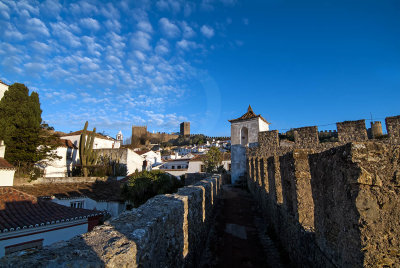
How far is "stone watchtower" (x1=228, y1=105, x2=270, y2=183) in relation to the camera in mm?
24266

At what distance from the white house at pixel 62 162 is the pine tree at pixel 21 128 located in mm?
2761

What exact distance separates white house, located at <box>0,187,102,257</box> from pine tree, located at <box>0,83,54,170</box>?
19178 mm

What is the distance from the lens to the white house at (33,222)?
8211mm

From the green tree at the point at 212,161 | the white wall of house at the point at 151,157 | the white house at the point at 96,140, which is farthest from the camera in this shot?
the white wall of house at the point at 151,157

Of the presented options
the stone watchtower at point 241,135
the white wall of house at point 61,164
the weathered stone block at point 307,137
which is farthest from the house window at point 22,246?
the white wall of house at point 61,164

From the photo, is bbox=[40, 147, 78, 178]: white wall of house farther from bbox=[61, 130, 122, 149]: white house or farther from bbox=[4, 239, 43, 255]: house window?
bbox=[4, 239, 43, 255]: house window

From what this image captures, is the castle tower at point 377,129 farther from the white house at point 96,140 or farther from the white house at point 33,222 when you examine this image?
the white house at point 96,140

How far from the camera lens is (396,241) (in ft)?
6.90

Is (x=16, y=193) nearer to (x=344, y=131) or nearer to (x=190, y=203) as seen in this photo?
(x=190, y=203)

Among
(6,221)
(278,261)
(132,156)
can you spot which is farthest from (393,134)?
(132,156)

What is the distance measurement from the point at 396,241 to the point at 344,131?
42.0 feet

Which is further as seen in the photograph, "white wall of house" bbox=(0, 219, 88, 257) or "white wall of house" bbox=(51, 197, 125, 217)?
"white wall of house" bbox=(51, 197, 125, 217)

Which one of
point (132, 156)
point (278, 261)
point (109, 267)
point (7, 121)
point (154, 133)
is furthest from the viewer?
point (154, 133)

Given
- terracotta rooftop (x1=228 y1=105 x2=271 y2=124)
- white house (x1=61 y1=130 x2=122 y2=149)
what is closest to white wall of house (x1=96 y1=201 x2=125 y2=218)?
terracotta rooftop (x1=228 y1=105 x2=271 y2=124)
